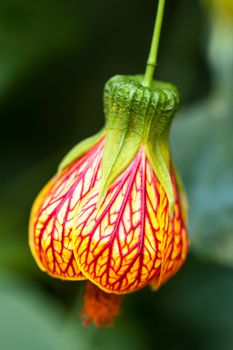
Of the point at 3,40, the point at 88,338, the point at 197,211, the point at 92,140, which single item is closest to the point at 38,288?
the point at 88,338

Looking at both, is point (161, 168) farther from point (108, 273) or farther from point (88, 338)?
point (88, 338)

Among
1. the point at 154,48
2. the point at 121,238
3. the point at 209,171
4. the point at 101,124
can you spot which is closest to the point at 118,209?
the point at 121,238

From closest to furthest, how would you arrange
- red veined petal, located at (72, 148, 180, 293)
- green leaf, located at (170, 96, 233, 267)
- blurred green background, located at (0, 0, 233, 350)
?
red veined petal, located at (72, 148, 180, 293) < green leaf, located at (170, 96, 233, 267) < blurred green background, located at (0, 0, 233, 350)

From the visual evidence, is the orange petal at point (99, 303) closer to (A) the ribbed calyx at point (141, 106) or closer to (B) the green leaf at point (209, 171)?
(A) the ribbed calyx at point (141, 106)

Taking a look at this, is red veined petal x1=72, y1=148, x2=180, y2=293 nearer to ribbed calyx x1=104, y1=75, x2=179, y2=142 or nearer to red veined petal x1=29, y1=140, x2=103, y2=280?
red veined petal x1=29, y1=140, x2=103, y2=280

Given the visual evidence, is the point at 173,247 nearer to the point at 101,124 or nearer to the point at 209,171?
the point at 209,171

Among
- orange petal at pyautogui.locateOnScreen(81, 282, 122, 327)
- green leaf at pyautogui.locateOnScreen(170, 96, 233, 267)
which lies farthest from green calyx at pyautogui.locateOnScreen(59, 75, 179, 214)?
green leaf at pyautogui.locateOnScreen(170, 96, 233, 267)

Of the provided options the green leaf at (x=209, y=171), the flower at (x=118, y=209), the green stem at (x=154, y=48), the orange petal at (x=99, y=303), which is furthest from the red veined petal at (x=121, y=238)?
the green leaf at (x=209, y=171)
